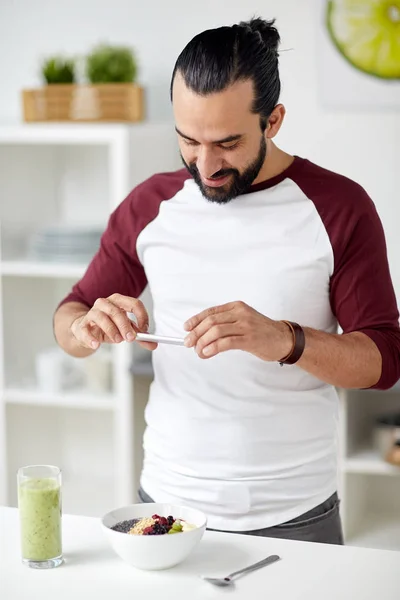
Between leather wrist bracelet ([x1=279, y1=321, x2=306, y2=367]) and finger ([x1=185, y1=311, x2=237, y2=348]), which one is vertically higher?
finger ([x1=185, y1=311, x2=237, y2=348])

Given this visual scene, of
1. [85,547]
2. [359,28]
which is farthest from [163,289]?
[359,28]

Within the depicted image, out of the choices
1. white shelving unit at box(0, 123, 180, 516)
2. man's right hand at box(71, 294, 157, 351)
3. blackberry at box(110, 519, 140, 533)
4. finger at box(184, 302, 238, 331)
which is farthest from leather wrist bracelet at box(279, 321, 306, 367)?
white shelving unit at box(0, 123, 180, 516)

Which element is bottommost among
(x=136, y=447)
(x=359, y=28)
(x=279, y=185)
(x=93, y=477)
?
(x=93, y=477)

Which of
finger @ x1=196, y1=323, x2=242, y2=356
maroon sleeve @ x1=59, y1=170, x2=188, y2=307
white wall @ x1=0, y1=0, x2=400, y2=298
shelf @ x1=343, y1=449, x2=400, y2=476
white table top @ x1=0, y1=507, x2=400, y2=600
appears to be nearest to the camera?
white table top @ x1=0, y1=507, x2=400, y2=600

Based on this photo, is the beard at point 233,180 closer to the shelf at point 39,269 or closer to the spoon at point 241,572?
the spoon at point 241,572

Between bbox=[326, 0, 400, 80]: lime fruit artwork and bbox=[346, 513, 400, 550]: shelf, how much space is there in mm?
1156

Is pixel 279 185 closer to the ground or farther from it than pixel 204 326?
farther from it

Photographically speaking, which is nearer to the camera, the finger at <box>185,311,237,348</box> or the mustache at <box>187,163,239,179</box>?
the finger at <box>185,311,237,348</box>

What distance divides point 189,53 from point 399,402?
1.47 meters

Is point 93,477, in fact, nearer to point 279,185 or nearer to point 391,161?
point 391,161

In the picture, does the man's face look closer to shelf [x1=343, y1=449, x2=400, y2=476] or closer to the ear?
the ear

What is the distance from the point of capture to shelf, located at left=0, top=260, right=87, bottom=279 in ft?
8.48

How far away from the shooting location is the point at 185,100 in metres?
1.34

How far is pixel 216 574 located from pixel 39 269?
63.2 inches
